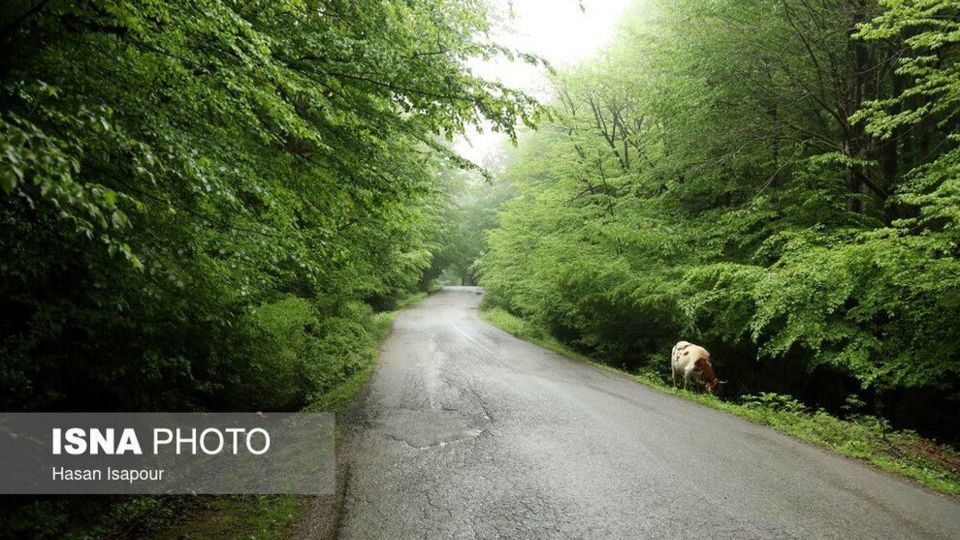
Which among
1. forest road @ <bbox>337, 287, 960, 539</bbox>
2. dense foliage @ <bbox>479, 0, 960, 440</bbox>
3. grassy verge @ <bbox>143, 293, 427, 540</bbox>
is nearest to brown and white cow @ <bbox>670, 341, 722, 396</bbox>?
dense foliage @ <bbox>479, 0, 960, 440</bbox>

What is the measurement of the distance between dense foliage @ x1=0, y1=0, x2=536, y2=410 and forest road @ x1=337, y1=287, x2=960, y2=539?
7.69 ft

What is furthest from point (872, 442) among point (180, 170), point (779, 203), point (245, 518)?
point (180, 170)

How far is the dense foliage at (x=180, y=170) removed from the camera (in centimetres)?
Answer: 289

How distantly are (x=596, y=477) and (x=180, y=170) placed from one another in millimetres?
5039

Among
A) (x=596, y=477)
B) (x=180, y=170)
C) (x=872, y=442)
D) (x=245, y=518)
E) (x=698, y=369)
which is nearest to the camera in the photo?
(x=180, y=170)

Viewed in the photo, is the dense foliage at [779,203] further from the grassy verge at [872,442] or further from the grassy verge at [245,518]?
the grassy verge at [245,518]

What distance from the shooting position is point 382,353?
42.5 feet

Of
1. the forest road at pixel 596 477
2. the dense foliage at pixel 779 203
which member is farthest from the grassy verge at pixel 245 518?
the dense foliage at pixel 779 203

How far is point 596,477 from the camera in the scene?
498 centimetres

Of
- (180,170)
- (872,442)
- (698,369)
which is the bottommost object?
(872,442)

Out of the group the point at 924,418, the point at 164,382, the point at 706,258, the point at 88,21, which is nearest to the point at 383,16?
the point at 88,21

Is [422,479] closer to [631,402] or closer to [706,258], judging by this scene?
[631,402]

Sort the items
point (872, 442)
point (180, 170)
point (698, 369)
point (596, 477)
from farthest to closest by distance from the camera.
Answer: point (698, 369), point (872, 442), point (596, 477), point (180, 170)

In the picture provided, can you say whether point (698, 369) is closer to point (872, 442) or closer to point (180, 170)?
point (872, 442)
